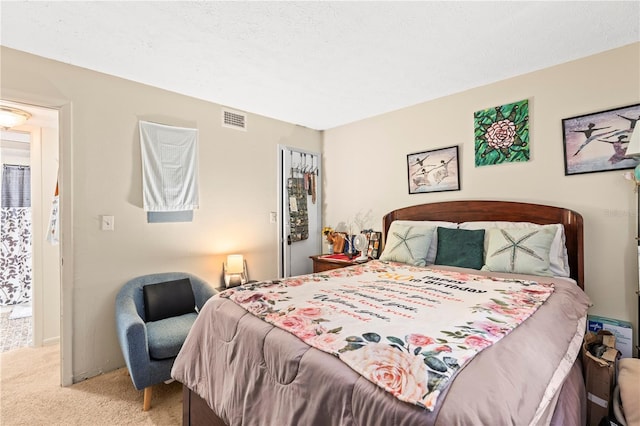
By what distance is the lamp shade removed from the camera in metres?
3.24

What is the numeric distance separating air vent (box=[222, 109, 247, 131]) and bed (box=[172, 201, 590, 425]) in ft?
6.79

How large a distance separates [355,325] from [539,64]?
2.58 meters

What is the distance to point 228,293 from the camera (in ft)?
5.99

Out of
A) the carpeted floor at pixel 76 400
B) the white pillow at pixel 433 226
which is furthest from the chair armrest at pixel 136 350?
the white pillow at pixel 433 226

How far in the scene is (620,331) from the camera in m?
2.16

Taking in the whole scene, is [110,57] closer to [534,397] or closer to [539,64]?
[534,397]

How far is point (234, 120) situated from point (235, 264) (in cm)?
156

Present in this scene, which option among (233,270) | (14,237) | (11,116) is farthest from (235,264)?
(14,237)

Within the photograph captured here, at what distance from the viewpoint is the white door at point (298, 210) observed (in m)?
3.93

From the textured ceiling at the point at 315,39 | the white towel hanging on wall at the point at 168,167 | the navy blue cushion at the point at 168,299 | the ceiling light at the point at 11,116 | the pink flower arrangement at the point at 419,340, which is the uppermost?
the textured ceiling at the point at 315,39

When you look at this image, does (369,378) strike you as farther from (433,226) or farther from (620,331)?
(620,331)

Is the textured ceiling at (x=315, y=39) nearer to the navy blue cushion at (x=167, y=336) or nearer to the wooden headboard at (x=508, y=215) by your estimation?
the wooden headboard at (x=508, y=215)

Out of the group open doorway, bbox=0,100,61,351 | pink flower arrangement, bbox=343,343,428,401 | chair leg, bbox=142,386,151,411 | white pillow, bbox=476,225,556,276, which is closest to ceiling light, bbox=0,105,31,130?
open doorway, bbox=0,100,61,351

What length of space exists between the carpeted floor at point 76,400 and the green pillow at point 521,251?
2438 mm
